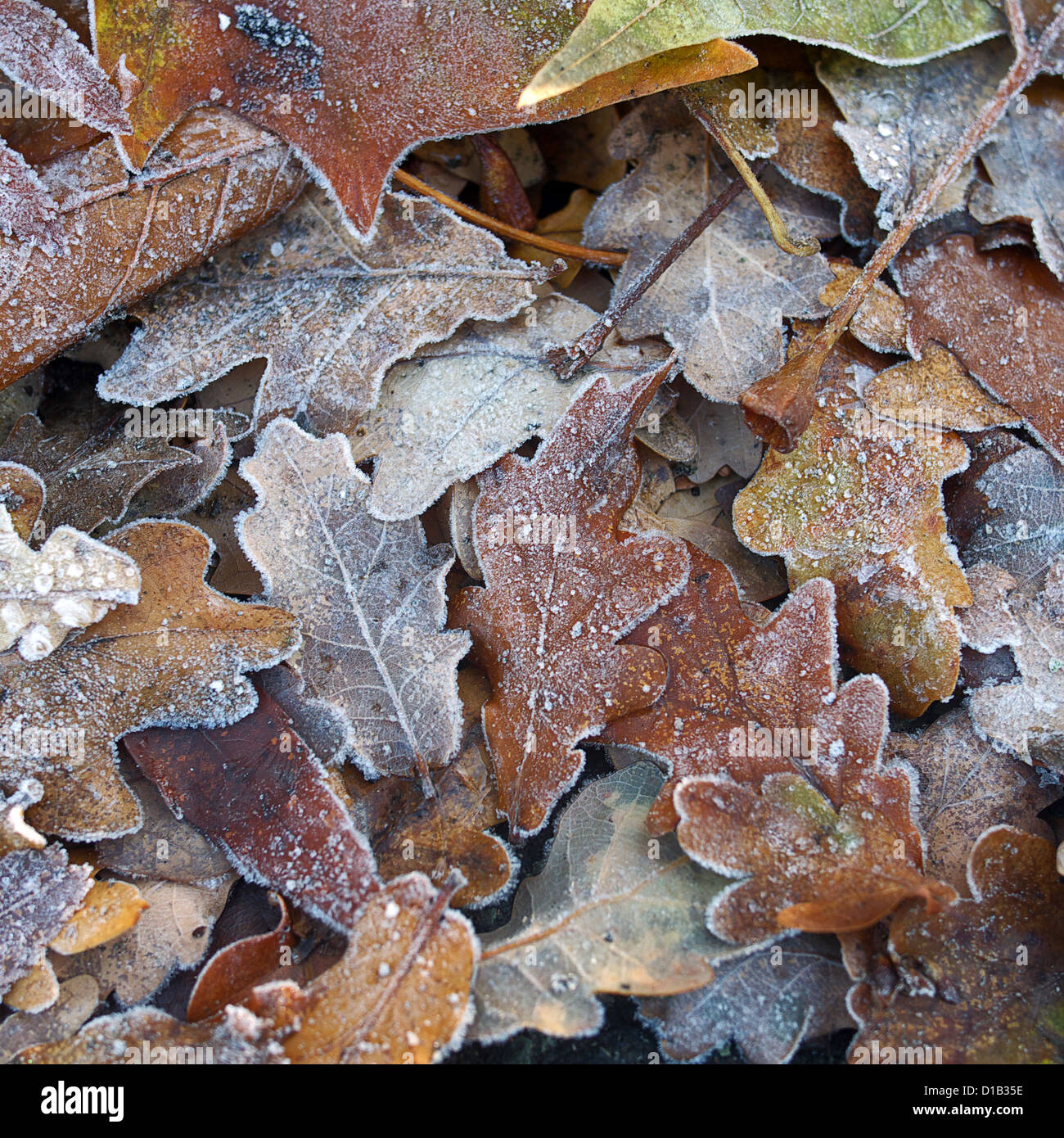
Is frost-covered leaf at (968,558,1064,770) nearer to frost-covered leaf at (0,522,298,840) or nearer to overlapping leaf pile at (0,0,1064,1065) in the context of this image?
overlapping leaf pile at (0,0,1064,1065)

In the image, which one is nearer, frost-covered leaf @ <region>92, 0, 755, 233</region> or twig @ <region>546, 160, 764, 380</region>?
frost-covered leaf @ <region>92, 0, 755, 233</region>

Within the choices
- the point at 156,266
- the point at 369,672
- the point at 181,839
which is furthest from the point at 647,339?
the point at 181,839

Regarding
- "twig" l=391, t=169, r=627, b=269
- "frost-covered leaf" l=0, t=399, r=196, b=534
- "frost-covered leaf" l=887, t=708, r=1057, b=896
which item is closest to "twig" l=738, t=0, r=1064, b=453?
"twig" l=391, t=169, r=627, b=269

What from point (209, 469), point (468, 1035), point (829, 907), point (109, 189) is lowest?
point (468, 1035)

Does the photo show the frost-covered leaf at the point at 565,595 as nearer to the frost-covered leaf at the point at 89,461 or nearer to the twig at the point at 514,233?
the twig at the point at 514,233

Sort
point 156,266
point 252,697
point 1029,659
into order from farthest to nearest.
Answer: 1. point 156,266
2. point 1029,659
3. point 252,697

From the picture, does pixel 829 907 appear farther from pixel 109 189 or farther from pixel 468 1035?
pixel 109 189

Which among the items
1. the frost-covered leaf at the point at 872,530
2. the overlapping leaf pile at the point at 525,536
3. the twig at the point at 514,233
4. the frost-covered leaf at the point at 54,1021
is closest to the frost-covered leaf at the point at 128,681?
the overlapping leaf pile at the point at 525,536
